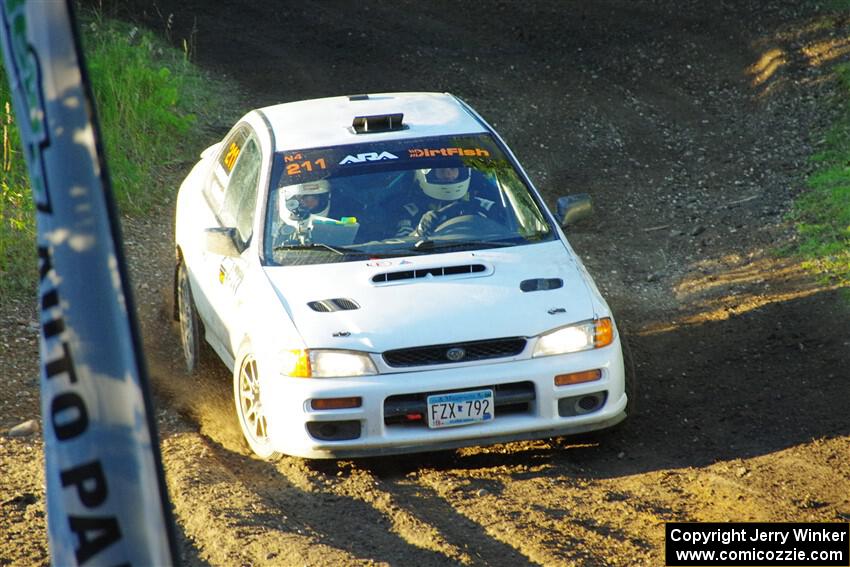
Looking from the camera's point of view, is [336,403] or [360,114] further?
[360,114]

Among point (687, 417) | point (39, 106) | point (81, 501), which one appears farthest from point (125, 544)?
point (687, 417)

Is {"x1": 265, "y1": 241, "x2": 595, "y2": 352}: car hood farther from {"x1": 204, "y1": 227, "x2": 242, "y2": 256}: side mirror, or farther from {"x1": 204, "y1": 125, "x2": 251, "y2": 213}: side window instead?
{"x1": 204, "y1": 125, "x2": 251, "y2": 213}: side window

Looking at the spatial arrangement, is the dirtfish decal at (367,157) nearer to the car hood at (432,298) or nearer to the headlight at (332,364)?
the car hood at (432,298)

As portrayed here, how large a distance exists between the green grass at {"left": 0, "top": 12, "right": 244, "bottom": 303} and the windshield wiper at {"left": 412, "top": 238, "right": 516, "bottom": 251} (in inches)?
144

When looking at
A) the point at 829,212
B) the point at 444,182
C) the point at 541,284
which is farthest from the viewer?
the point at 829,212

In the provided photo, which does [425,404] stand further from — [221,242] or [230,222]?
[230,222]

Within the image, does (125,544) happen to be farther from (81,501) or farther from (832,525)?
(832,525)

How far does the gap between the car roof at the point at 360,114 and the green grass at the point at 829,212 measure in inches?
134

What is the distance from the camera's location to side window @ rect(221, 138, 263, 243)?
706 cm

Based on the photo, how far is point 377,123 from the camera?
740cm

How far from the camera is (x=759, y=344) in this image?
26.3 ft

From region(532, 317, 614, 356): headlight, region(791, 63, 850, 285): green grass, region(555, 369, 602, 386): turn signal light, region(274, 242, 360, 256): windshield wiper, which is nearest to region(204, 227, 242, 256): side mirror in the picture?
region(274, 242, 360, 256): windshield wiper

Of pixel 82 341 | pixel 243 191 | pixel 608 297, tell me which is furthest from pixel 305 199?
pixel 82 341

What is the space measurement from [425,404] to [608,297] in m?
3.65
